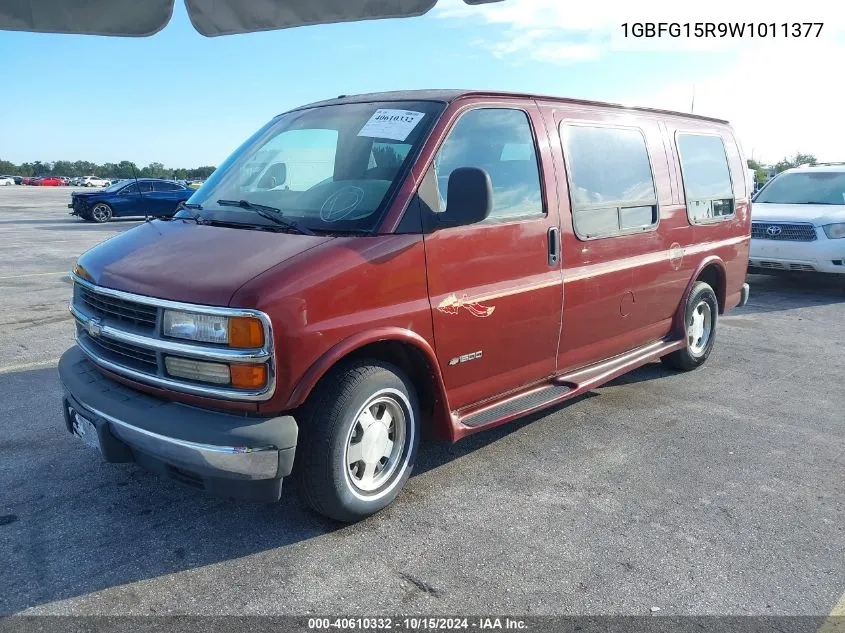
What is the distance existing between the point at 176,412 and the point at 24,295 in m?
7.13

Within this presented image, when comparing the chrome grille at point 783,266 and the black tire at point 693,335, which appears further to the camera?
the chrome grille at point 783,266

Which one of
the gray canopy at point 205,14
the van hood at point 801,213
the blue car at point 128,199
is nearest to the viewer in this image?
the gray canopy at point 205,14

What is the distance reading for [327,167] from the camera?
389cm

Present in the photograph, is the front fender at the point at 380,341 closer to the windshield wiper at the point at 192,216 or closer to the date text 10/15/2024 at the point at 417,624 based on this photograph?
the date text 10/15/2024 at the point at 417,624

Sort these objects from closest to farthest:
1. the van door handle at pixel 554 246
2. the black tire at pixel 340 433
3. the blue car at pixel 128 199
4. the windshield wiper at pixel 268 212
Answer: the black tire at pixel 340 433, the windshield wiper at pixel 268 212, the van door handle at pixel 554 246, the blue car at pixel 128 199

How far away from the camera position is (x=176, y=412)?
10.3 ft

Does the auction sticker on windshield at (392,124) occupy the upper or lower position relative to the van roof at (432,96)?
lower

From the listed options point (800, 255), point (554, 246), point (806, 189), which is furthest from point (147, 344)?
point (806, 189)

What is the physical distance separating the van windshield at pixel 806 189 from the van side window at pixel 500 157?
8.73 m

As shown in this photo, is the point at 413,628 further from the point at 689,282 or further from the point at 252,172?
the point at 689,282

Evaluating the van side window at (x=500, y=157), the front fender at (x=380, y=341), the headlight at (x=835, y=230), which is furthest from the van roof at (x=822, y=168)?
the front fender at (x=380, y=341)

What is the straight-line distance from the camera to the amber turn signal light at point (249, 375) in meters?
3.02

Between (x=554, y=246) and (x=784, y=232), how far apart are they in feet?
24.8

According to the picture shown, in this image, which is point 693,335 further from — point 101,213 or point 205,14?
point 101,213
